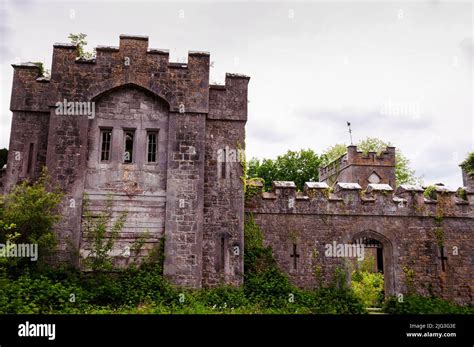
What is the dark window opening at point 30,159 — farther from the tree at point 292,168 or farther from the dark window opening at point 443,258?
the tree at point 292,168

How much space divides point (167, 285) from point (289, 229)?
4940 millimetres

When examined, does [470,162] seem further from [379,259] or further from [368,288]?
[379,259]

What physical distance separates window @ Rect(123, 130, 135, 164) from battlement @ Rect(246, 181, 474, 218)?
447cm

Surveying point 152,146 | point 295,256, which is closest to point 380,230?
point 295,256

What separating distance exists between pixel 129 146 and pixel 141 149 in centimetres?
49

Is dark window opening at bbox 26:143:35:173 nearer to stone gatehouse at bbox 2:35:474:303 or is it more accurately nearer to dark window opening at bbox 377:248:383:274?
stone gatehouse at bbox 2:35:474:303

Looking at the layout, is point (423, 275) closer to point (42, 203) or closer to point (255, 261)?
point (255, 261)

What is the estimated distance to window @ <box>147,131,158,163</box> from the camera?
14516 millimetres

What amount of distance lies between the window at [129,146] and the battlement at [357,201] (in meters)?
4.47

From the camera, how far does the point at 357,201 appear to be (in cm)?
1616

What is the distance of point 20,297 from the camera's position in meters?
11.1

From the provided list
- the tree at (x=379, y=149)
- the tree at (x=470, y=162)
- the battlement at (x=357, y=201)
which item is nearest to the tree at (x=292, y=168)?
the tree at (x=379, y=149)

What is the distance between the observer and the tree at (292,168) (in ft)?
142
